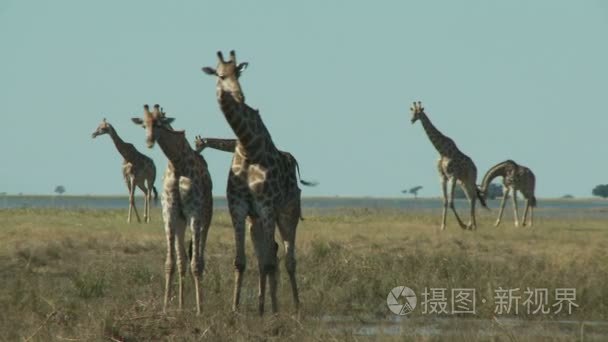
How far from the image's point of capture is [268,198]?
12.3 metres

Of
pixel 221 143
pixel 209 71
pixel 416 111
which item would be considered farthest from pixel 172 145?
pixel 416 111

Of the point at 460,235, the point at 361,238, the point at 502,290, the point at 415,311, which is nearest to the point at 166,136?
the point at 415,311

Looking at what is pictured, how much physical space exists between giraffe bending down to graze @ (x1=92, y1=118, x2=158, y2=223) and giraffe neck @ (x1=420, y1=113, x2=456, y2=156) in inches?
310

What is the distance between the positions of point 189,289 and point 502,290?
426 centimetres

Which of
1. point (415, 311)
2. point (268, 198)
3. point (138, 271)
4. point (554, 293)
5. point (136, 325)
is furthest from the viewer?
point (138, 271)

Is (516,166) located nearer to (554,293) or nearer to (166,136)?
(554,293)

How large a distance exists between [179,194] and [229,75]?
154 centimetres

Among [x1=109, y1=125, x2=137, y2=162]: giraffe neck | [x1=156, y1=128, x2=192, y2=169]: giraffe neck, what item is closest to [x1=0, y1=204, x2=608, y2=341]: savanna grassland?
[x1=156, y1=128, x2=192, y2=169]: giraffe neck

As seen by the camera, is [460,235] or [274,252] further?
[460,235]

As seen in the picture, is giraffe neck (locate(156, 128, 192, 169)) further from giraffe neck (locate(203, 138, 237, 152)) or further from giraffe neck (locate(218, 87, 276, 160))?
giraffe neck (locate(203, 138, 237, 152))

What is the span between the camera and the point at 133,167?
31.8 m

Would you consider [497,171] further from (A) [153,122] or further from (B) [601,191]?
(B) [601,191]

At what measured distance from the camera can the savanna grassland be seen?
11547 mm

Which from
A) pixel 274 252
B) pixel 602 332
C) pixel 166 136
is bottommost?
pixel 602 332
